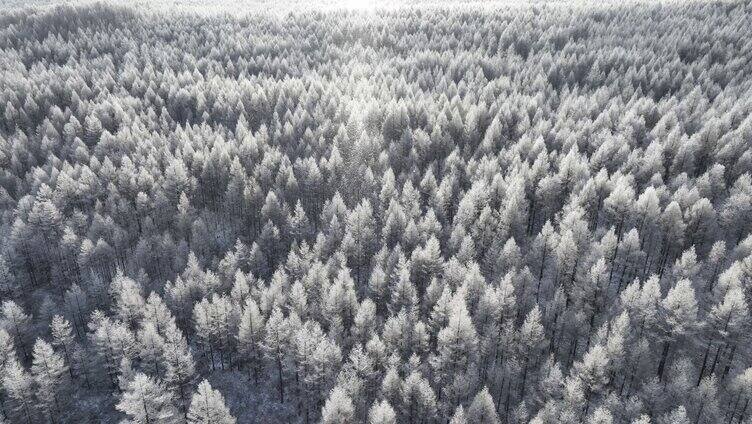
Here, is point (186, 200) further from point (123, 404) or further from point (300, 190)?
point (123, 404)

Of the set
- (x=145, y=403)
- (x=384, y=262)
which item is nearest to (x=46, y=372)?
(x=145, y=403)

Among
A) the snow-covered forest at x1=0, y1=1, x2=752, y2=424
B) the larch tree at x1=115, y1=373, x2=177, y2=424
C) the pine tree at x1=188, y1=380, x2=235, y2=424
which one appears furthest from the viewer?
the snow-covered forest at x1=0, y1=1, x2=752, y2=424

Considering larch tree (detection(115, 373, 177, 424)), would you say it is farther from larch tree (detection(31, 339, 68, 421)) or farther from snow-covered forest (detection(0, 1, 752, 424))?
larch tree (detection(31, 339, 68, 421))

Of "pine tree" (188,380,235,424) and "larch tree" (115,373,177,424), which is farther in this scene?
"larch tree" (115,373,177,424)

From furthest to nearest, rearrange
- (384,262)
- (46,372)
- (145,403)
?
(384,262) < (46,372) < (145,403)

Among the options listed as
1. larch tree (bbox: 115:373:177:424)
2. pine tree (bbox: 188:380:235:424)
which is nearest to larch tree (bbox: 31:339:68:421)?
larch tree (bbox: 115:373:177:424)

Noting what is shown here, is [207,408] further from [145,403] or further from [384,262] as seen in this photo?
[384,262]
